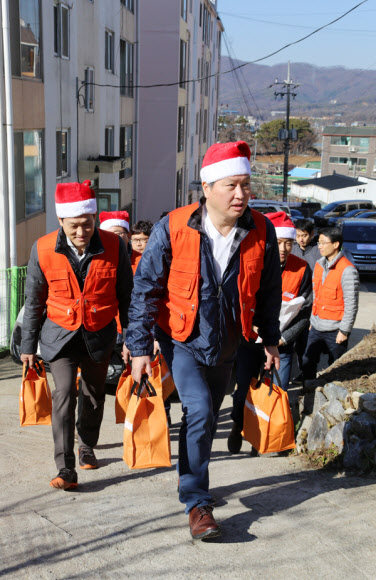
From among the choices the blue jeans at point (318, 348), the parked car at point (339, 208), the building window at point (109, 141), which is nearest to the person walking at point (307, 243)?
the blue jeans at point (318, 348)

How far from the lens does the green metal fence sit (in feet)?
28.9

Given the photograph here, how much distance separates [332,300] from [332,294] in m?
0.06

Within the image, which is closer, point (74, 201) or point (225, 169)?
point (225, 169)

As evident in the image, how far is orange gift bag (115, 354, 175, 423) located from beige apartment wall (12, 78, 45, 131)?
318 inches

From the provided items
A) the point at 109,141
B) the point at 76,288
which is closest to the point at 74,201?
the point at 76,288

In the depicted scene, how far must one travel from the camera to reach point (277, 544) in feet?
11.5

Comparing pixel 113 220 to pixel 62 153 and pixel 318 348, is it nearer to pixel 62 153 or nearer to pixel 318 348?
pixel 318 348

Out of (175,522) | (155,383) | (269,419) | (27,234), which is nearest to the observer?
(175,522)

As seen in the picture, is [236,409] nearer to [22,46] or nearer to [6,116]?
[6,116]

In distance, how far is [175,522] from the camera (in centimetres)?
371

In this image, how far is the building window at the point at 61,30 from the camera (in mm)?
14812

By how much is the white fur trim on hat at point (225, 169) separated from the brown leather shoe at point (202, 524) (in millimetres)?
1745

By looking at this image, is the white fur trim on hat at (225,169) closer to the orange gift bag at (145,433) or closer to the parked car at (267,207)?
the orange gift bag at (145,433)

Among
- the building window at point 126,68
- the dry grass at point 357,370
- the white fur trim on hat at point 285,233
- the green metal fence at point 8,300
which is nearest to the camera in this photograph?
the dry grass at point 357,370
